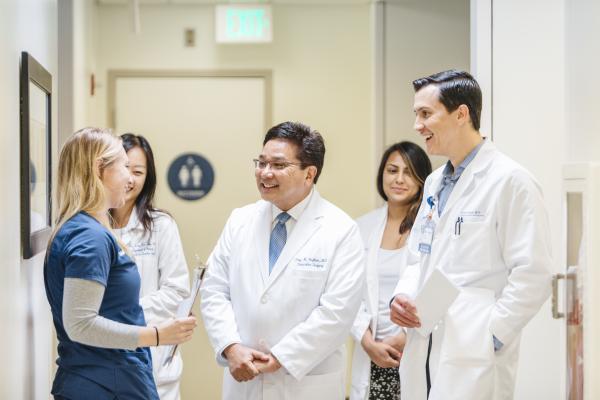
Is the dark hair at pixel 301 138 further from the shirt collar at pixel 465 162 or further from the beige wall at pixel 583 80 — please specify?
the beige wall at pixel 583 80

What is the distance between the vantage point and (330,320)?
7.43ft

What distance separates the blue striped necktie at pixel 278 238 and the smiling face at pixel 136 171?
0.64 m

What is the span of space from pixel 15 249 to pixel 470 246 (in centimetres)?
122

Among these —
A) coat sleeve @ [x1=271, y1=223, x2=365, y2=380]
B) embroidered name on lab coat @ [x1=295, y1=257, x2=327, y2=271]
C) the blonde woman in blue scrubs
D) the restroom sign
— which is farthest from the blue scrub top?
the restroom sign

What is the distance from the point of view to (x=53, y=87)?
8.12 ft

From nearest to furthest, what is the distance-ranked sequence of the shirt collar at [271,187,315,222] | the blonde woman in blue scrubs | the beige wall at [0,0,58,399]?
the blonde woman in blue scrubs → the beige wall at [0,0,58,399] → the shirt collar at [271,187,315,222]

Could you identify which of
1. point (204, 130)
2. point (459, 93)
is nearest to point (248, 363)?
point (459, 93)

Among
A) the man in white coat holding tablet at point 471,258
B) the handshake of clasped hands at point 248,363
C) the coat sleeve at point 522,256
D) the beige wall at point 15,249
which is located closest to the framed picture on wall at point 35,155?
the beige wall at point 15,249

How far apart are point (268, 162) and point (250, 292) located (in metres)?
0.43

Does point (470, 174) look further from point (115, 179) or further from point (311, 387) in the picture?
point (115, 179)

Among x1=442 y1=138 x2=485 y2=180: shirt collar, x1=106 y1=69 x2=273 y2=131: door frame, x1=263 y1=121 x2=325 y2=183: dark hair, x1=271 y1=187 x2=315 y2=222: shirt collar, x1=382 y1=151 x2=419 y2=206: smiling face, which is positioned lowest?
x1=271 y1=187 x2=315 y2=222: shirt collar

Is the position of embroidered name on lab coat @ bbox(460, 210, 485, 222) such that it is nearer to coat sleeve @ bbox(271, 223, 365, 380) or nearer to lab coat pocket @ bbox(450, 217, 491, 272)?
lab coat pocket @ bbox(450, 217, 491, 272)

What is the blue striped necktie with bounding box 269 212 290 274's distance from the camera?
2396mm

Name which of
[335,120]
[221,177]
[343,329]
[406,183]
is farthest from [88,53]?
[343,329]
